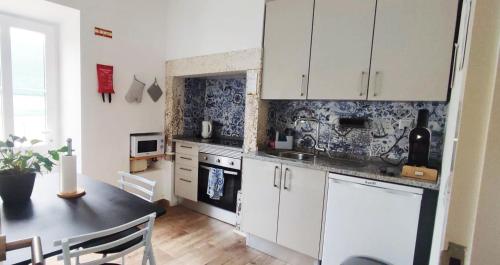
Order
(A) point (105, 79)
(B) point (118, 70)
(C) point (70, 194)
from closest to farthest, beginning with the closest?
1. (C) point (70, 194)
2. (A) point (105, 79)
3. (B) point (118, 70)

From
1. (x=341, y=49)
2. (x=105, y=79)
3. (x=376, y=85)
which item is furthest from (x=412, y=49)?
(x=105, y=79)

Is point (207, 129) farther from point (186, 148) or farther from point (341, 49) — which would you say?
point (341, 49)

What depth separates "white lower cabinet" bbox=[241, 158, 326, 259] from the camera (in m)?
2.08

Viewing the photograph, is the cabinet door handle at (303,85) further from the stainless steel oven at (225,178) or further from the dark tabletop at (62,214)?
the dark tabletop at (62,214)

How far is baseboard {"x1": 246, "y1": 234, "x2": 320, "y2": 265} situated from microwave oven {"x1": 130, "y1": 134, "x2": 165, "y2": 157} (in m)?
1.61

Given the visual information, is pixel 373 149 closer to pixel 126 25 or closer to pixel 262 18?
pixel 262 18

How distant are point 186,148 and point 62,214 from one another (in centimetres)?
197

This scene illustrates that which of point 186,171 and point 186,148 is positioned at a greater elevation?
point 186,148

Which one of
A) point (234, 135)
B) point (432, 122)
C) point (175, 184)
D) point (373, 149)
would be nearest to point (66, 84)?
point (175, 184)

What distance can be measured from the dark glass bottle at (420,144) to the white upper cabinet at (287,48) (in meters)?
0.94

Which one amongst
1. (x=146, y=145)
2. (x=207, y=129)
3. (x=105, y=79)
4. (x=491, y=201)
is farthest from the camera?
(x=207, y=129)

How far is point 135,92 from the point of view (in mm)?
2992

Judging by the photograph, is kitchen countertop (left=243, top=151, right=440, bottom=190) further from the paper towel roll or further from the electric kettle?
the paper towel roll

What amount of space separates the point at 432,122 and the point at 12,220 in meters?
2.85
